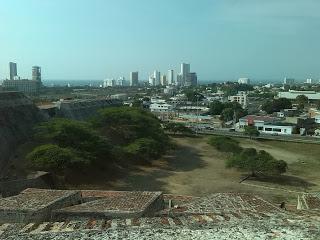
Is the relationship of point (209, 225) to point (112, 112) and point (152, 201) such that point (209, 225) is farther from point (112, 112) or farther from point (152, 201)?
point (112, 112)

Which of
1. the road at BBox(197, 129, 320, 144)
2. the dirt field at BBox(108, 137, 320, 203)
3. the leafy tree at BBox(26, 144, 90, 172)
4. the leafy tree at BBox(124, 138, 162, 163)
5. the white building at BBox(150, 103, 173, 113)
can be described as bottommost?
the road at BBox(197, 129, 320, 144)

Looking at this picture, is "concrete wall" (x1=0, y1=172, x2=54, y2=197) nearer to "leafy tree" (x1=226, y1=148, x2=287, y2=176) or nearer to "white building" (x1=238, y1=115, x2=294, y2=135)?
"leafy tree" (x1=226, y1=148, x2=287, y2=176)

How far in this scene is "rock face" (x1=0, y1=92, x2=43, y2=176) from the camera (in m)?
31.7

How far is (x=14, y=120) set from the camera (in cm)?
3528

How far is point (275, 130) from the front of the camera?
64.8 meters

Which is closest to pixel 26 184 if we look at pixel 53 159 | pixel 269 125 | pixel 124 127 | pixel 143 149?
pixel 53 159

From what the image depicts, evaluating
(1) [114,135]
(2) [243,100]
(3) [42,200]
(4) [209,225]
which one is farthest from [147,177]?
(2) [243,100]

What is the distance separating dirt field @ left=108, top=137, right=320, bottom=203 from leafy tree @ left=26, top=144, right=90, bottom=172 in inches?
120

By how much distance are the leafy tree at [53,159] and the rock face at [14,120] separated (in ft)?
11.9

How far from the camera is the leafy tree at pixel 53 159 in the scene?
26.1 metres

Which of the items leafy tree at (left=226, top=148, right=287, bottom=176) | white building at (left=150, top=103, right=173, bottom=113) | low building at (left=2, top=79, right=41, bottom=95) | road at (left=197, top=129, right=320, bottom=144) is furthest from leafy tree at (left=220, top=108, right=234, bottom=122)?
low building at (left=2, top=79, right=41, bottom=95)

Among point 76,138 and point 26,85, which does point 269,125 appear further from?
point 26,85

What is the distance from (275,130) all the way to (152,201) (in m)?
55.1

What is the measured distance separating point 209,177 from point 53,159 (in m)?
11.4
